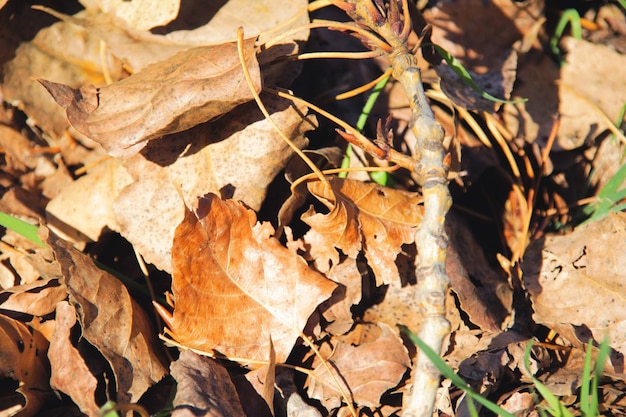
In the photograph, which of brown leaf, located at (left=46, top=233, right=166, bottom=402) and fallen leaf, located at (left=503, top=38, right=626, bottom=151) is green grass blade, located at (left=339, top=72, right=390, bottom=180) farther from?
brown leaf, located at (left=46, top=233, right=166, bottom=402)

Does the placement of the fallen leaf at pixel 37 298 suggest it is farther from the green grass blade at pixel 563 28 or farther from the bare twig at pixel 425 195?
the green grass blade at pixel 563 28

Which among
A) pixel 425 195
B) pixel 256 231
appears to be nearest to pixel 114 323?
pixel 256 231

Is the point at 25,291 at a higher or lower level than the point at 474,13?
lower

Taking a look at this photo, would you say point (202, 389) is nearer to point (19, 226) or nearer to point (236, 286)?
point (236, 286)

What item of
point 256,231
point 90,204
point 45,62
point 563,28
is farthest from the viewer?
point 563,28

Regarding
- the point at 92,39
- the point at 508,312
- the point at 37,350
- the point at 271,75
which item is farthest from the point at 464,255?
the point at 92,39

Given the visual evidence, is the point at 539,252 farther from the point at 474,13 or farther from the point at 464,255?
the point at 474,13
